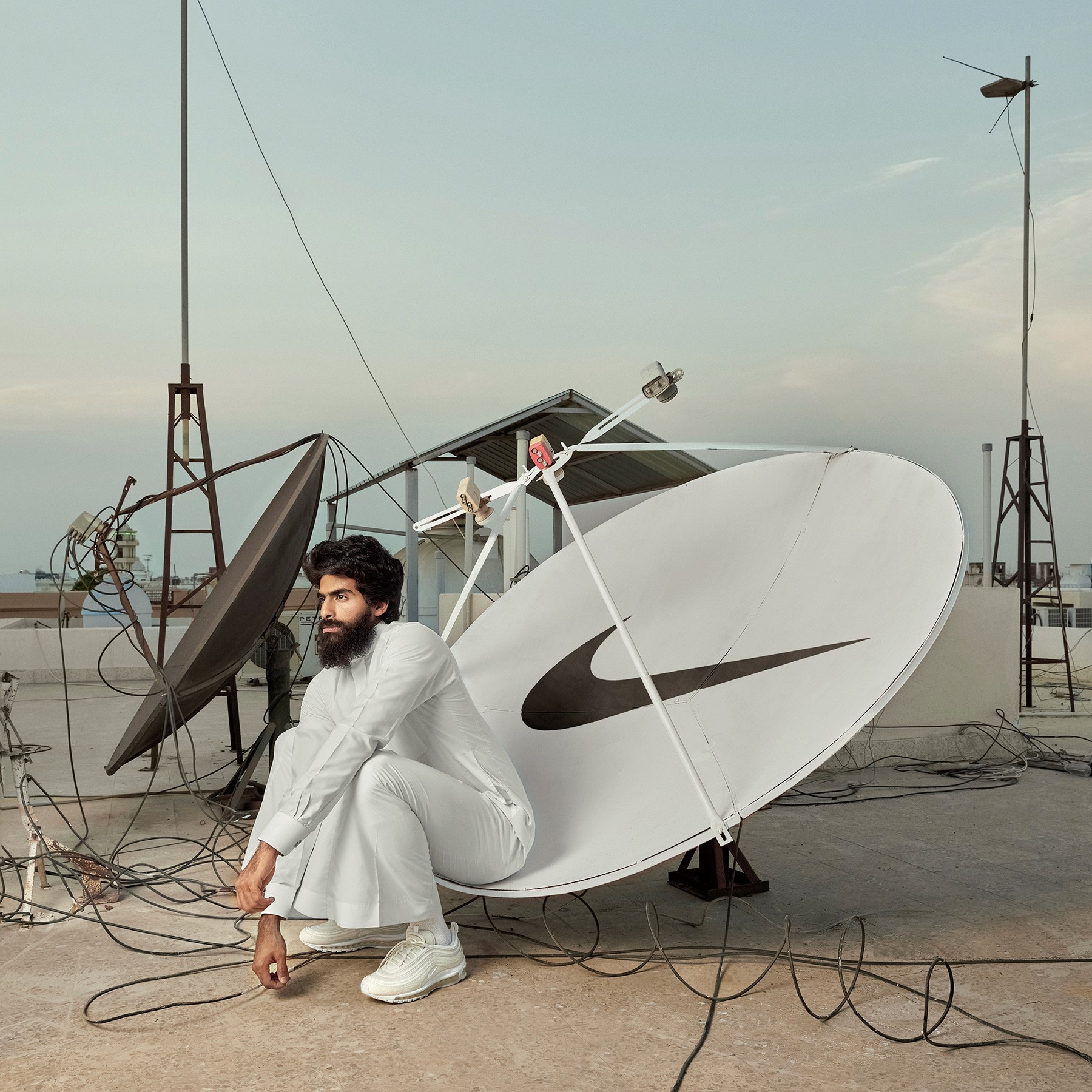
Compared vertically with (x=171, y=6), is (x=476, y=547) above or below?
below

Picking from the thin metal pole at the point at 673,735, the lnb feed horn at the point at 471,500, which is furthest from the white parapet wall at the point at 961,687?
the thin metal pole at the point at 673,735

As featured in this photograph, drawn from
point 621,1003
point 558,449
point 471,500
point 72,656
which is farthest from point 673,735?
point 72,656

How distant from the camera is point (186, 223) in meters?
6.50

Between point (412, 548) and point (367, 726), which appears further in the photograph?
point (412, 548)

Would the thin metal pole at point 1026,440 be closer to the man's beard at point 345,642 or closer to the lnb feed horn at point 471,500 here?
the lnb feed horn at point 471,500

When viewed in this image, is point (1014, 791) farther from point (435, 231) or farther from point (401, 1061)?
point (435, 231)

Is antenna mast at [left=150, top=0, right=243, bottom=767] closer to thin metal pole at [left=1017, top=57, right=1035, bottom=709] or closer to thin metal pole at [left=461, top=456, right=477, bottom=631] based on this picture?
thin metal pole at [left=461, top=456, right=477, bottom=631]

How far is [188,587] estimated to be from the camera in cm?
1806

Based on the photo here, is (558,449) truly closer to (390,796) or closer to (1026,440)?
(1026,440)

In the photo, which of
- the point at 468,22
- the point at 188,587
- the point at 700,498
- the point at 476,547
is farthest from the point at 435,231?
the point at 188,587

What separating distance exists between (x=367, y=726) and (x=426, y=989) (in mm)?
691

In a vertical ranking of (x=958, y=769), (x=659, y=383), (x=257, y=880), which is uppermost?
(x=659, y=383)

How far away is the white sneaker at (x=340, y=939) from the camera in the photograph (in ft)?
9.28

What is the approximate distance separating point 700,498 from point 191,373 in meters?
3.55
